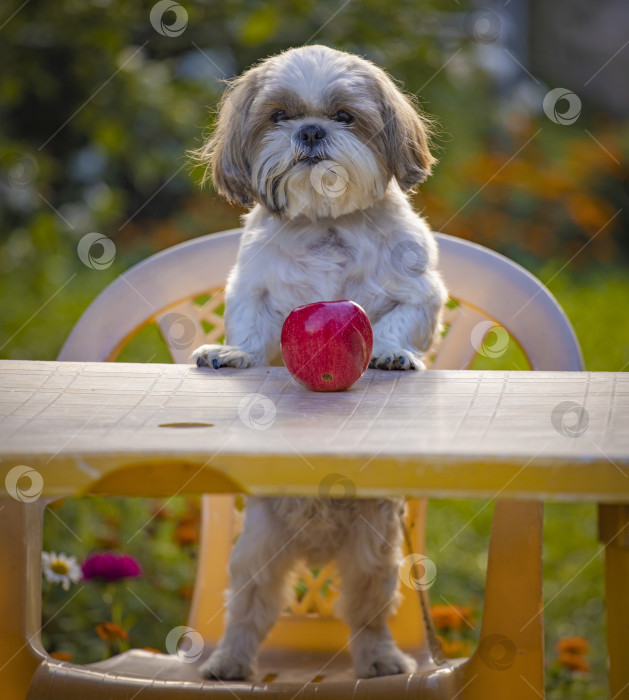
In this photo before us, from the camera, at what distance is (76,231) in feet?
17.6

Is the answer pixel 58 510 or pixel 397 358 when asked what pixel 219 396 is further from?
pixel 58 510

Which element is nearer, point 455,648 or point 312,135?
point 312,135

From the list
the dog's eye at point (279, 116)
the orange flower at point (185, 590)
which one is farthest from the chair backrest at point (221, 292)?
the orange flower at point (185, 590)

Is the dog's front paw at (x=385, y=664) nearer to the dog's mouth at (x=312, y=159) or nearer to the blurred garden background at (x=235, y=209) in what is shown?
the blurred garden background at (x=235, y=209)

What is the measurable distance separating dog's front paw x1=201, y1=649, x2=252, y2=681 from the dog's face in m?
1.01

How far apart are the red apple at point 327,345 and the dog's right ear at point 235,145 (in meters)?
0.82

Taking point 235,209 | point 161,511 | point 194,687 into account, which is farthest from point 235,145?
point 235,209

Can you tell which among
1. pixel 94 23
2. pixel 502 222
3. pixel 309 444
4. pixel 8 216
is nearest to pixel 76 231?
pixel 8 216

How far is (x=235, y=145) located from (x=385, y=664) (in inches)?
50.5

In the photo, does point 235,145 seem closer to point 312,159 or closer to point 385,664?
point 312,159

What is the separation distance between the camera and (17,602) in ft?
5.76

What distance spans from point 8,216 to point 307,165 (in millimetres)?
3084

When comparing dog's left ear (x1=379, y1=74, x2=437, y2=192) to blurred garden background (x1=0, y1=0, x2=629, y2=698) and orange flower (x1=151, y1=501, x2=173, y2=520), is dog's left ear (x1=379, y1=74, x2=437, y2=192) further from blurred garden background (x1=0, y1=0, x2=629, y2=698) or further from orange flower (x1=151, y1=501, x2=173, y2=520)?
orange flower (x1=151, y1=501, x2=173, y2=520)

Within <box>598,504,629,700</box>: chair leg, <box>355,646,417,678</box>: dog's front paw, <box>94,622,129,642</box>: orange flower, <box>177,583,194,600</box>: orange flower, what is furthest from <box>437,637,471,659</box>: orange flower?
<box>598,504,629,700</box>: chair leg
